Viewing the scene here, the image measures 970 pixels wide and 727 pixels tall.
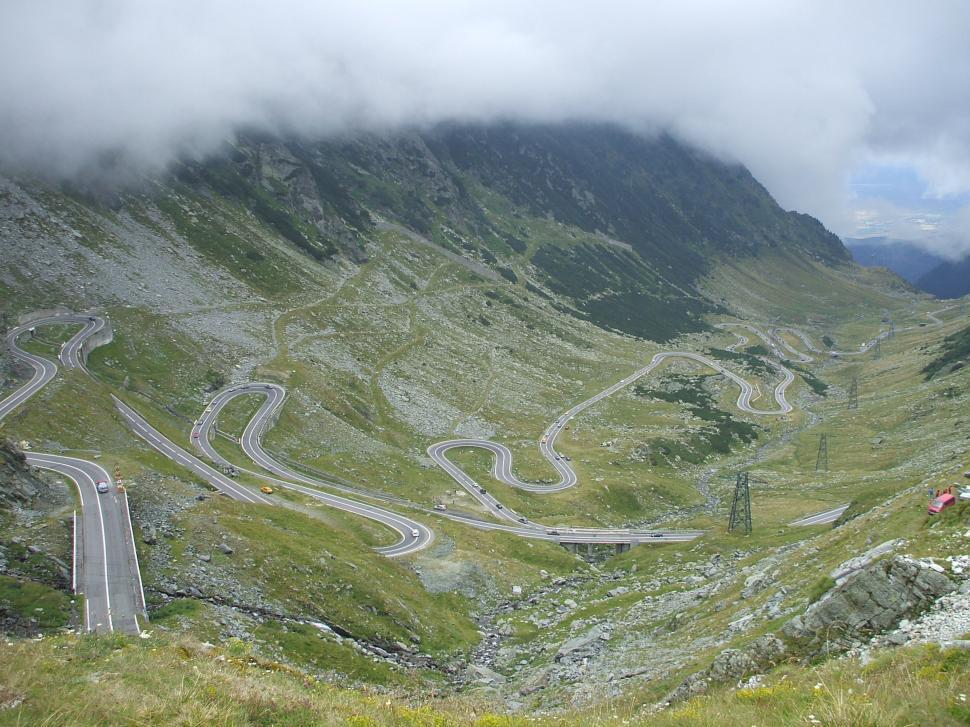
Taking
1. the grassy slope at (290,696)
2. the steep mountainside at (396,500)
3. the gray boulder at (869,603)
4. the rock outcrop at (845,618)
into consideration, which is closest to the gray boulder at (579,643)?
the steep mountainside at (396,500)

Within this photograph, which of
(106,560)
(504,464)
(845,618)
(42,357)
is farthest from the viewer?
(504,464)

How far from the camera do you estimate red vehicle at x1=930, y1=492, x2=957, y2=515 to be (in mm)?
39419

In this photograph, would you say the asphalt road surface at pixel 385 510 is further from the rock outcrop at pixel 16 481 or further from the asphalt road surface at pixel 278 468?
the rock outcrop at pixel 16 481

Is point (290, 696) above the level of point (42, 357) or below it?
above

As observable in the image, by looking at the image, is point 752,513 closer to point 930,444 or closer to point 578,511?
point 578,511

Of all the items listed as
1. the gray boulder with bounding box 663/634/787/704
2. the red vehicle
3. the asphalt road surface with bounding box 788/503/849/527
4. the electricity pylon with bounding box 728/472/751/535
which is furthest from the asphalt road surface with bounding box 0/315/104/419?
the asphalt road surface with bounding box 788/503/849/527

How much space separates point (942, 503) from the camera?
3991 cm

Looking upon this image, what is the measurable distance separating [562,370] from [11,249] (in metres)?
137

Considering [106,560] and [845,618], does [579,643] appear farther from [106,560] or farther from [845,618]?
[106,560]

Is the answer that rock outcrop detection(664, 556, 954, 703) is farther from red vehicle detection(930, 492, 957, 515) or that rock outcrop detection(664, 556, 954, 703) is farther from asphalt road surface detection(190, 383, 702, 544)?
asphalt road surface detection(190, 383, 702, 544)

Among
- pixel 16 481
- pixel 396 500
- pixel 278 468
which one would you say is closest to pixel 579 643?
pixel 16 481

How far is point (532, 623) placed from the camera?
6334 centimetres

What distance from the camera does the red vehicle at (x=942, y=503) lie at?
39.4 m

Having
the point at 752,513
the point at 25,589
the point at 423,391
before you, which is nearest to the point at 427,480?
the point at 423,391
